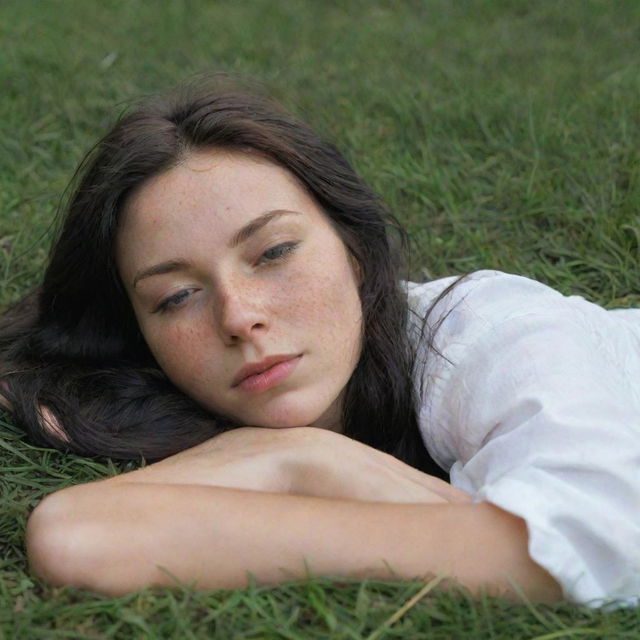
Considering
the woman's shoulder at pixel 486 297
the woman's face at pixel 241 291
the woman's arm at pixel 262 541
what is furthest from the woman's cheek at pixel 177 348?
the woman's shoulder at pixel 486 297

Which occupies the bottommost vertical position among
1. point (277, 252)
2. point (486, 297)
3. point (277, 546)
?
point (277, 546)

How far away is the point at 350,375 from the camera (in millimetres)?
2646

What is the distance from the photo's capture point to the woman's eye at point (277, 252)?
2.51 metres

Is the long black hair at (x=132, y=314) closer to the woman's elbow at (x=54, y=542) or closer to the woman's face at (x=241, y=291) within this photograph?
the woman's face at (x=241, y=291)

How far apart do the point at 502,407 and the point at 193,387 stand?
0.74m

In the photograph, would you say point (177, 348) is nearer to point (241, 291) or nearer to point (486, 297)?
point (241, 291)

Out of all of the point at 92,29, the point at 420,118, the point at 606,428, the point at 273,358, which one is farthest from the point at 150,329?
the point at 92,29

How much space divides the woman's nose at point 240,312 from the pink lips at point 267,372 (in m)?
0.07

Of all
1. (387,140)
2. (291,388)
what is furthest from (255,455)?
(387,140)

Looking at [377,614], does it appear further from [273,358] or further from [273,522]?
[273,358]

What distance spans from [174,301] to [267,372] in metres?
0.29

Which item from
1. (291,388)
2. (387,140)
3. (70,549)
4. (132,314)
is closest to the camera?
(70,549)

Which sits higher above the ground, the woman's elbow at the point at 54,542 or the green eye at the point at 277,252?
the green eye at the point at 277,252

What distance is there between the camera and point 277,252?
2.53m
